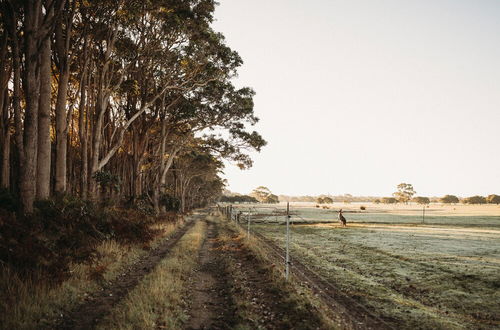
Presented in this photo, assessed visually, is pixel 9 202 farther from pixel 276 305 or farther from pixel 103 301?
pixel 276 305

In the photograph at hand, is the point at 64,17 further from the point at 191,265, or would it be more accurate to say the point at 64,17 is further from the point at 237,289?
the point at 237,289

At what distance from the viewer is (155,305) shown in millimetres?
6730

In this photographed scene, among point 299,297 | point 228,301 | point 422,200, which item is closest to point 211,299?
point 228,301

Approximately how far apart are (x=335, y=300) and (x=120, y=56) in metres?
18.0

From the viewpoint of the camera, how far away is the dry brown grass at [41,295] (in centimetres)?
560

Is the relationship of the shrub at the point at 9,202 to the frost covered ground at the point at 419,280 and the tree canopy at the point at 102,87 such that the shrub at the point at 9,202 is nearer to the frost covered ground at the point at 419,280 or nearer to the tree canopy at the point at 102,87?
the tree canopy at the point at 102,87

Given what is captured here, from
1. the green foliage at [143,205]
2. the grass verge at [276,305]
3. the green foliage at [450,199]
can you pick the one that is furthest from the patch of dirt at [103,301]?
the green foliage at [450,199]

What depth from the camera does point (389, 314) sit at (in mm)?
7395

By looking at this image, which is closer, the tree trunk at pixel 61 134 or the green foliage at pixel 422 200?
the tree trunk at pixel 61 134

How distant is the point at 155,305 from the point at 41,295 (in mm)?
2450

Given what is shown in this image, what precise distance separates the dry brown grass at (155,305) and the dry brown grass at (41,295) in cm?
117

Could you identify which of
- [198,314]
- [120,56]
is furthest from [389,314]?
[120,56]

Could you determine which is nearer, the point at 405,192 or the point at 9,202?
the point at 9,202

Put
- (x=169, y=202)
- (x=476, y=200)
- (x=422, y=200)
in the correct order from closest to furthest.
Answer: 1. (x=169, y=202)
2. (x=476, y=200)
3. (x=422, y=200)
